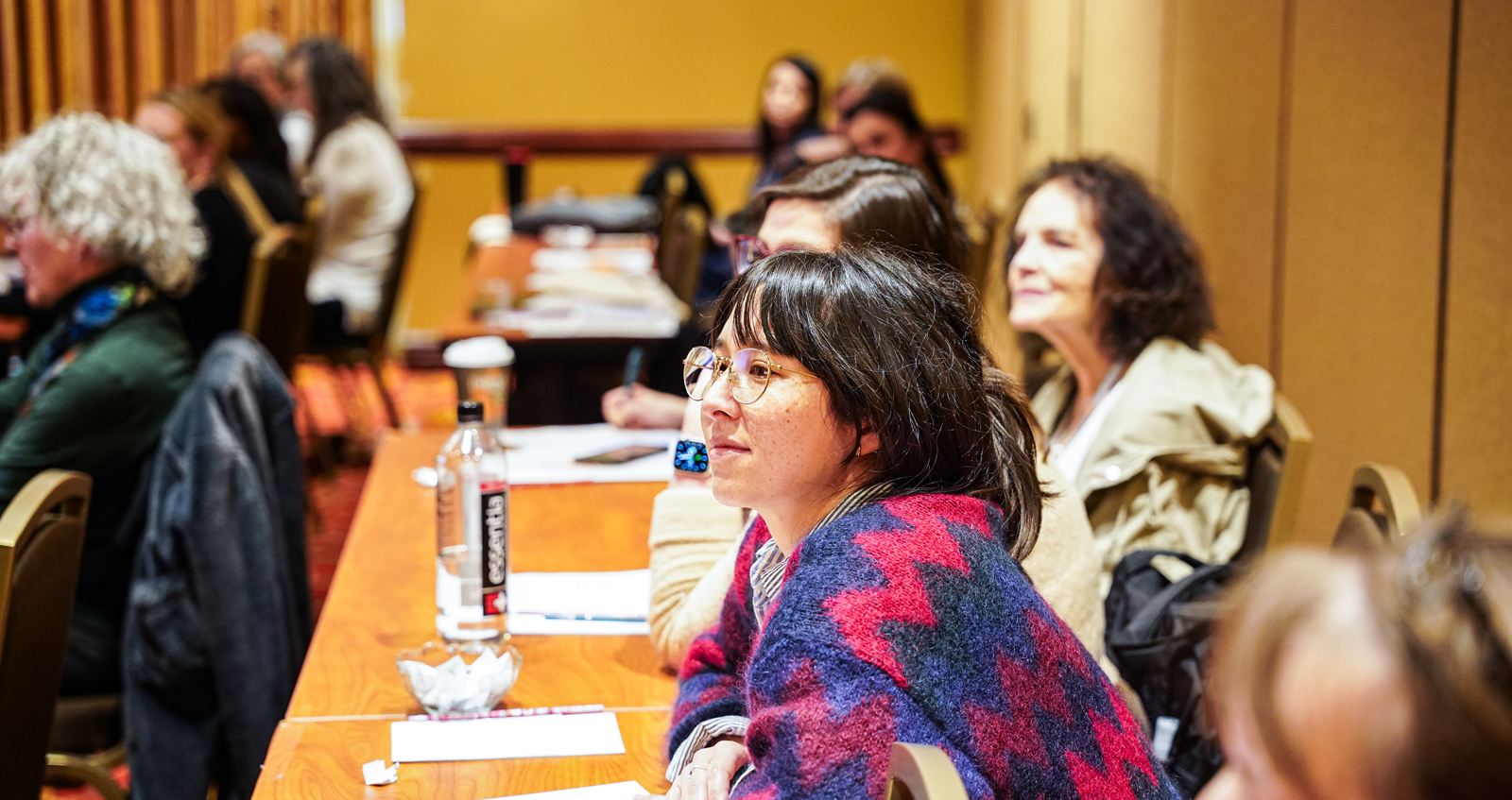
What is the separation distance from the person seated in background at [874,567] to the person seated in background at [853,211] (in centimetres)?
56

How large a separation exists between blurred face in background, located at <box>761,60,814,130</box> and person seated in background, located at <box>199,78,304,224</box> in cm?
193

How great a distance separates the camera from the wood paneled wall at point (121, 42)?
692 cm

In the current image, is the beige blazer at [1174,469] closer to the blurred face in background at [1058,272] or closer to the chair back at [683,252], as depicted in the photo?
the blurred face in background at [1058,272]

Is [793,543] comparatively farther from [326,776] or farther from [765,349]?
[326,776]

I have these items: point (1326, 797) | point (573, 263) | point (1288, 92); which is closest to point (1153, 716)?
point (1326, 797)

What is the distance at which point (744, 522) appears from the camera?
166 centimetres

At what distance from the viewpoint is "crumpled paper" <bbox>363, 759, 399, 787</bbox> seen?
124 cm

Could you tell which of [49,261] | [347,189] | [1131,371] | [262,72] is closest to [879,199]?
[1131,371]

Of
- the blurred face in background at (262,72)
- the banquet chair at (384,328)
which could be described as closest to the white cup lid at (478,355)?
the banquet chair at (384,328)

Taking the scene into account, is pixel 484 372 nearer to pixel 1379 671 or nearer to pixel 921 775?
pixel 921 775

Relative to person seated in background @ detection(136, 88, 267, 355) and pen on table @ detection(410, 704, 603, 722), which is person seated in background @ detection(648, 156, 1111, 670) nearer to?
pen on table @ detection(410, 704, 603, 722)

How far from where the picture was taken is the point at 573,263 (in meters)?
5.03

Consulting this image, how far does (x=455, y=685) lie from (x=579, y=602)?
35 cm

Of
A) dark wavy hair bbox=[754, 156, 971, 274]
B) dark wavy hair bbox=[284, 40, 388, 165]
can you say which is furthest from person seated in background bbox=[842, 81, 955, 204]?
dark wavy hair bbox=[284, 40, 388, 165]
